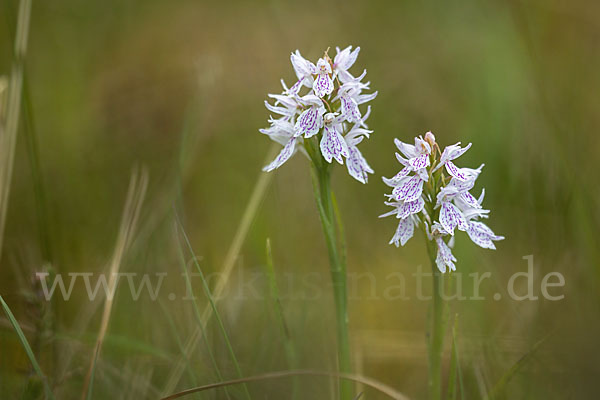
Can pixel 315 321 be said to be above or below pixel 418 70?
below

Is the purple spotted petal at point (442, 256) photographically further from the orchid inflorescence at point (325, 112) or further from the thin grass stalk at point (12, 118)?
the thin grass stalk at point (12, 118)

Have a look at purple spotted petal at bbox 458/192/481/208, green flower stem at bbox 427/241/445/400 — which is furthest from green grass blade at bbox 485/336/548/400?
purple spotted petal at bbox 458/192/481/208

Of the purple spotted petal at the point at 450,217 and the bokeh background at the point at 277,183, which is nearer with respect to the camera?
the purple spotted petal at the point at 450,217

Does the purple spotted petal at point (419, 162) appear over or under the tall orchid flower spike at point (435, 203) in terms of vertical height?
over

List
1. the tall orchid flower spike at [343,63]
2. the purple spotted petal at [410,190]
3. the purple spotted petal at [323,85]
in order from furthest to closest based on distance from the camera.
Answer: the tall orchid flower spike at [343,63], the purple spotted petal at [323,85], the purple spotted petal at [410,190]

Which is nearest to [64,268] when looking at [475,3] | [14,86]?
[14,86]

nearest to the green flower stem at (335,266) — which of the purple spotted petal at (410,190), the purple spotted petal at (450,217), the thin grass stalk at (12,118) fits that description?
the purple spotted petal at (410,190)

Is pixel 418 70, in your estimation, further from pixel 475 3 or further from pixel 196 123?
pixel 196 123
